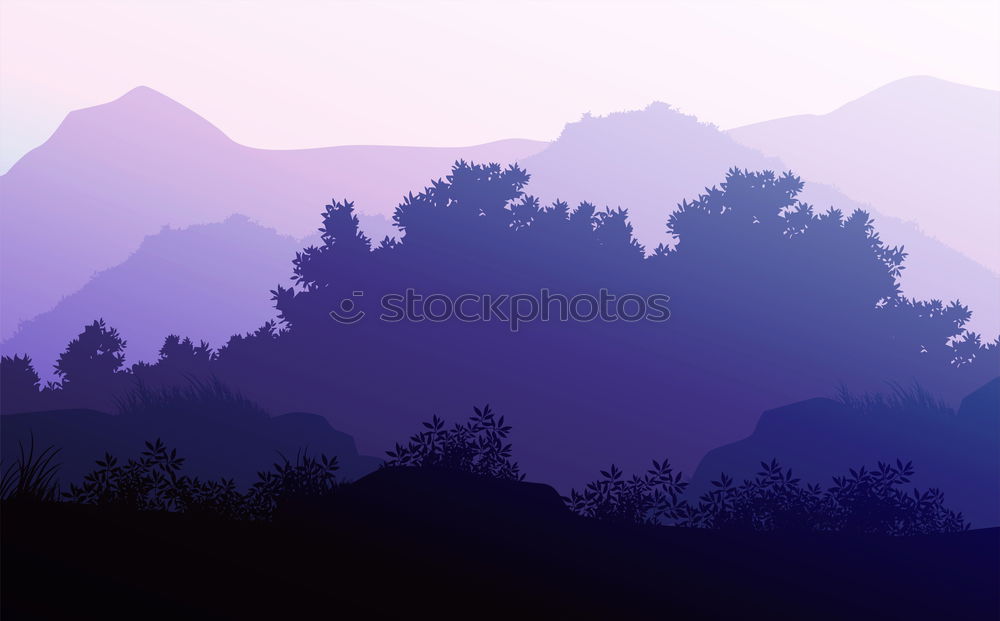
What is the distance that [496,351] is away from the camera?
27.5 m

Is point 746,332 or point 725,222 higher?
point 725,222

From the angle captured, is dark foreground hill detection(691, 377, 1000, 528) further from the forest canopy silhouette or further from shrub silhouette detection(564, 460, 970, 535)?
shrub silhouette detection(564, 460, 970, 535)

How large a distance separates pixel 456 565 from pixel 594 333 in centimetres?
1729

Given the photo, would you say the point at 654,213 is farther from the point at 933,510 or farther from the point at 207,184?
the point at 933,510

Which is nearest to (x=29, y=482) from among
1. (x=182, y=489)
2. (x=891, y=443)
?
(x=182, y=489)

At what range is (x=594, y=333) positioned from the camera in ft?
89.4

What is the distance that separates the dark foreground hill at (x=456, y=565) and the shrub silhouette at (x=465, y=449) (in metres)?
1.03

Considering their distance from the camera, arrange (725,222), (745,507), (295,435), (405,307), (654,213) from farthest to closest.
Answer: (654,213) → (725,222) → (405,307) → (295,435) → (745,507)

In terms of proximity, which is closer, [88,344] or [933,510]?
[933,510]

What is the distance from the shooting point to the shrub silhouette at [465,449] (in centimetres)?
1431

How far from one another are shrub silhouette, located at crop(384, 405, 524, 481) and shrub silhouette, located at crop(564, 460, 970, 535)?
4.67ft

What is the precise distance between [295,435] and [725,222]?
1581 centimetres

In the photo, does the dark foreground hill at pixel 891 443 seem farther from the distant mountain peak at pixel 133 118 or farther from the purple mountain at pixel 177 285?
the distant mountain peak at pixel 133 118

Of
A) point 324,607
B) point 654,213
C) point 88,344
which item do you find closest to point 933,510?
point 324,607
